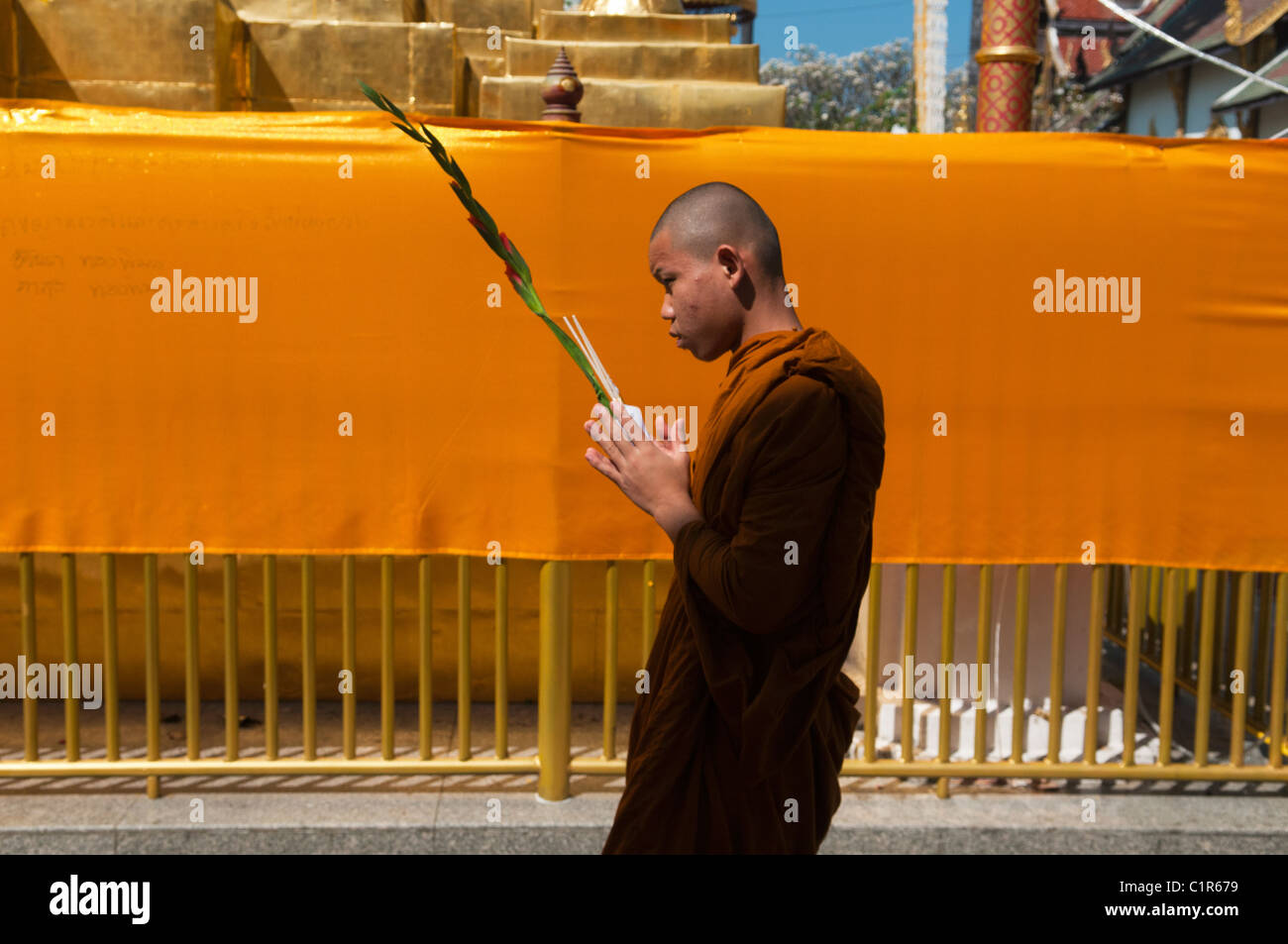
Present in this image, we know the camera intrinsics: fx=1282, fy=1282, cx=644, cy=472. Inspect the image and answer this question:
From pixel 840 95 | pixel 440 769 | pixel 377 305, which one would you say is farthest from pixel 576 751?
pixel 840 95

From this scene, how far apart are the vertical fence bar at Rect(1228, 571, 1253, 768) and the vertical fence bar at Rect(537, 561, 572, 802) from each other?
2.50 meters

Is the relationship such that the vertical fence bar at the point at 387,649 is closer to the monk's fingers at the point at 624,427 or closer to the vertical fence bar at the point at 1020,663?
the vertical fence bar at the point at 1020,663

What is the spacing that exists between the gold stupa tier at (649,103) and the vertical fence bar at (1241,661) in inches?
120

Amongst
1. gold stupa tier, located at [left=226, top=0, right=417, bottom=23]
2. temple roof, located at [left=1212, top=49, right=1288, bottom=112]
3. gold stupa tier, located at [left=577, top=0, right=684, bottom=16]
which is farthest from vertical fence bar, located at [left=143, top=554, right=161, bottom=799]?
temple roof, located at [left=1212, top=49, right=1288, bottom=112]

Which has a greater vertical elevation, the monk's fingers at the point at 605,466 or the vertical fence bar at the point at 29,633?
the monk's fingers at the point at 605,466

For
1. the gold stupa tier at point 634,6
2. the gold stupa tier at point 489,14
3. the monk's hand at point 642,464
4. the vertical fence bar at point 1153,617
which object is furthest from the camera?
the gold stupa tier at point 634,6

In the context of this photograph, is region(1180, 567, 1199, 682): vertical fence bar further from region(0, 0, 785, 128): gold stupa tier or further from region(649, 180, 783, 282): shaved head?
region(649, 180, 783, 282): shaved head

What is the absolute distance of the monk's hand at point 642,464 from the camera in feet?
7.43

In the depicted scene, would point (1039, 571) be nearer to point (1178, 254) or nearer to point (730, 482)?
point (1178, 254)

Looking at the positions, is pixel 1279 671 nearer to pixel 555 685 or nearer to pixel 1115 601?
pixel 1115 601

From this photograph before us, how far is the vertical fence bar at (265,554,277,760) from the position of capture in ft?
15.1

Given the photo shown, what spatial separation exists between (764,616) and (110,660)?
10.7 feet

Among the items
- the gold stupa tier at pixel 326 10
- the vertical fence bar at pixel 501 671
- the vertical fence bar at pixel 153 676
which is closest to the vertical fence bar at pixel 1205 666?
the vertical fence bar at pixel 501 671

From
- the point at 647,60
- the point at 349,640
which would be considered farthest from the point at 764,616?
the point at 647,60
